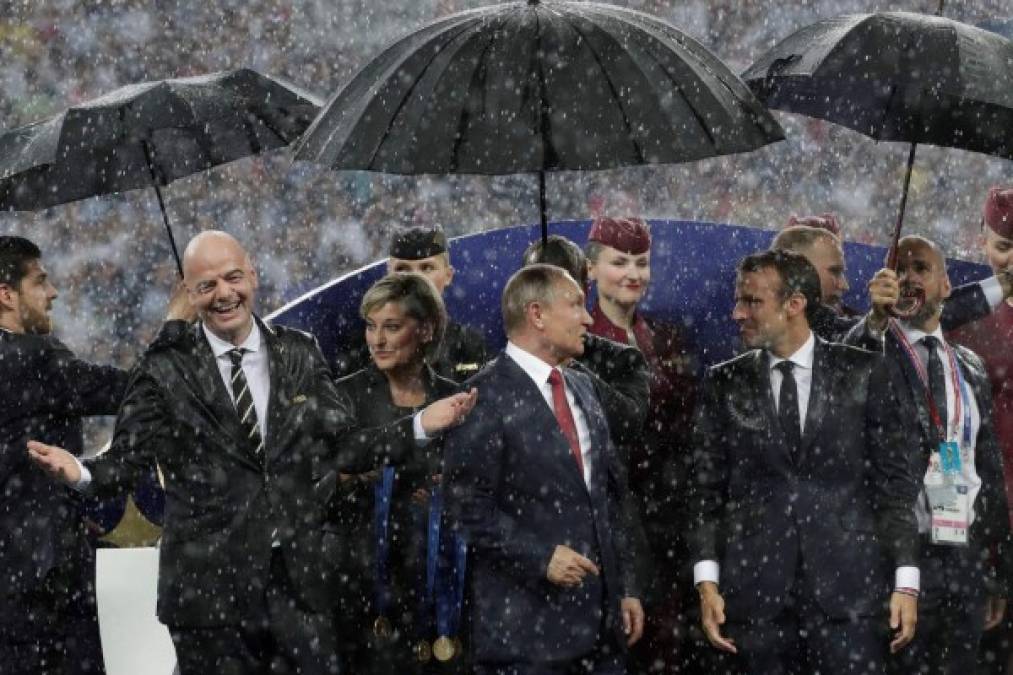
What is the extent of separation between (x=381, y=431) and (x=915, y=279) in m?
1.85

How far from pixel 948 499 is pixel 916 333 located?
560 mm

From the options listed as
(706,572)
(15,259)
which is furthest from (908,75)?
(15,259)

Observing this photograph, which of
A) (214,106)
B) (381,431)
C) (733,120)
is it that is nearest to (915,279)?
(733,120)

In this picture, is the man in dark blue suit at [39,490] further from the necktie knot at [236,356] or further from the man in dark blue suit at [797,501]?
the man in dark blue suit at [797,501]

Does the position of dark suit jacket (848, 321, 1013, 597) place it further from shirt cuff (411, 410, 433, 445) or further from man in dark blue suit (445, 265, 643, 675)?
shirt cuff (411, 410, 433, 445)

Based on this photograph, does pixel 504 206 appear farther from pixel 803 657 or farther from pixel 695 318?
pixel 803 657

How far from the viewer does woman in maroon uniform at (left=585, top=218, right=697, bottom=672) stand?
631 cm

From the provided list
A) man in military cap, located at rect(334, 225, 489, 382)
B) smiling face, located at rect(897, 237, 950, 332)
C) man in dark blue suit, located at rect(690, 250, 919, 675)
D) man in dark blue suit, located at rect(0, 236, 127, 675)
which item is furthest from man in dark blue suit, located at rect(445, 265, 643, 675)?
man in dark blue suit, located at rect(0, 236, 127, 675)

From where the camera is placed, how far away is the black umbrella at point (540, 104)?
515 cm

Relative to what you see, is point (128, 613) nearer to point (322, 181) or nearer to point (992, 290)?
point (992, 290)

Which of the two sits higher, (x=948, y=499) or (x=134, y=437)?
(x=134, y=437)

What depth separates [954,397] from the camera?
6.21 meters

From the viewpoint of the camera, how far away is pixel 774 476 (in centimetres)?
550

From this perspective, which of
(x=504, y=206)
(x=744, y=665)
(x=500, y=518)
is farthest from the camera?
(x=504, y=206)
